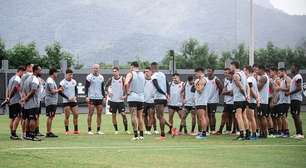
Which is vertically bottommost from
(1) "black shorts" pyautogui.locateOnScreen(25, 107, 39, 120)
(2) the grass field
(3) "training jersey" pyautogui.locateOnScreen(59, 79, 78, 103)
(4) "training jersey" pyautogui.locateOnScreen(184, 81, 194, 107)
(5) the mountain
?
(2) the grass field

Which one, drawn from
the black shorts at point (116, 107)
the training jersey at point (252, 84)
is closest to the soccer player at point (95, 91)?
the black shorts at point (116, 107)

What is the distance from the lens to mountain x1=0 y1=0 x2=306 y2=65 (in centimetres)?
12456

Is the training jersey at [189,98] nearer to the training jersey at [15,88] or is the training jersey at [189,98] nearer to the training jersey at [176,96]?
the training jersey at [176,96]

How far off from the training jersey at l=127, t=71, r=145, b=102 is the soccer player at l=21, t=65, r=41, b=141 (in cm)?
290

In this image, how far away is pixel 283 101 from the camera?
2478 centimetres

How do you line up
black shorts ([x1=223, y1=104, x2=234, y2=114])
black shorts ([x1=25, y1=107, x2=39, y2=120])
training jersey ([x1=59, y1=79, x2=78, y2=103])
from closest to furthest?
1. black shorts ([x1=25, y1=107, x2=39, y2=120])
2. training jersey ([x1=59, y1=79, x2=78, y2=103])
3. black shorts ([x1=223, y1=104, x2=234, y2=114])

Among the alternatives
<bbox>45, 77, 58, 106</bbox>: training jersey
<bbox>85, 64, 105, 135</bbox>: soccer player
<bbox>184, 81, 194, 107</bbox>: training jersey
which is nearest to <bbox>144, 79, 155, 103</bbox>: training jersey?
<bbox>184, 81, 194, 107</bbox>: training jersey

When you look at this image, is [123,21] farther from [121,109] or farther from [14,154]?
[14,154]

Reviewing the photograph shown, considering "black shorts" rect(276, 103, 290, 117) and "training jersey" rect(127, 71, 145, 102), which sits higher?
"training jersey" rect(127, 71, 145, 102)

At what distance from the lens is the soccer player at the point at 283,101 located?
2434cm

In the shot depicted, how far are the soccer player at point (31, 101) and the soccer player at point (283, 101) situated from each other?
26.8ft

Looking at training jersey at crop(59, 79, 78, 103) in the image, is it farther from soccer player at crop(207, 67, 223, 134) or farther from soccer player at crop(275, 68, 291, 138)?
soccer player at crop(275, 68, 291, 138)

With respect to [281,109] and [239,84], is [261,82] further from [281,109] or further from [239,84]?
[239,84]

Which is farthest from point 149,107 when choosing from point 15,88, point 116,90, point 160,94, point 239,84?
point 15,88
